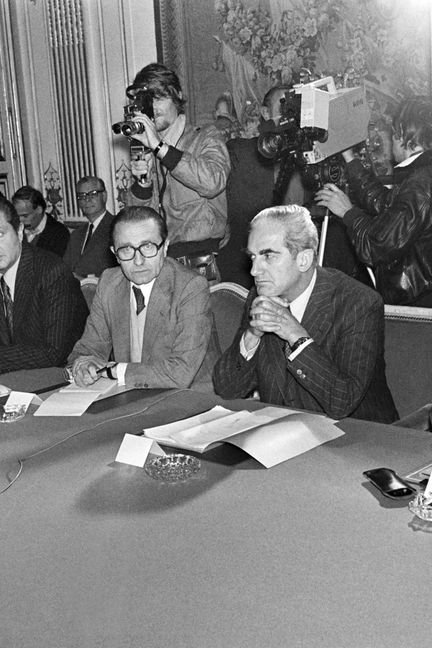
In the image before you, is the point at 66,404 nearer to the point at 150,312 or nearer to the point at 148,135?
the point at 150,312

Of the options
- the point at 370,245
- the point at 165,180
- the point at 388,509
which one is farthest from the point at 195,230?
the point at 388,509

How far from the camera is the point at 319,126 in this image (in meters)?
4.15

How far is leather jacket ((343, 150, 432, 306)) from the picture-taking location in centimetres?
420

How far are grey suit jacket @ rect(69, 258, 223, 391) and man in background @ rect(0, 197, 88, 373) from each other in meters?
0.25

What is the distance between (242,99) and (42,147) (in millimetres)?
2364

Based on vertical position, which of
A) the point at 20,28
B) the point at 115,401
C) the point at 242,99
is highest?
the point at 20,28

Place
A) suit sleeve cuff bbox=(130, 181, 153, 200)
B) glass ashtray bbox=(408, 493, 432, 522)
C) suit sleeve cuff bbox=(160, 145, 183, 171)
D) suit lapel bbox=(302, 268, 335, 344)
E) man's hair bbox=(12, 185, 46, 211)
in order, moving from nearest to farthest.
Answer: glass ashtray bbox=(408, 493, 432, 522) < suit lapel bbox=(302, 268, 335, 344) < suit sleeve cuff bbox=(160, 145, 183, 171) < suit sleeve cuff bbox=(130, 181, 153, 200) < man's hair bbox=(12, 185, 46, 211)

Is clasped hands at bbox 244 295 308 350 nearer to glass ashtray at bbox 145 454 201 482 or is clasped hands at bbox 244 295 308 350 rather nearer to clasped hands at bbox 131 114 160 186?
glass ashtray at bbox 145 454 201 482

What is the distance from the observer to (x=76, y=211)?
6.65 meters

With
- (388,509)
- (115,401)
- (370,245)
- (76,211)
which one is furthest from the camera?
(76,211)

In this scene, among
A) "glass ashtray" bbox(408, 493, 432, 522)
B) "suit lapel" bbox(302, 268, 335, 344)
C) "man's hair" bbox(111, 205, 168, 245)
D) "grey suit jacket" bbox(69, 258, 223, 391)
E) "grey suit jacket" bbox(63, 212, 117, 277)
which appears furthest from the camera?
"grey suit jacket" bbox(63, 212, 117, 277)

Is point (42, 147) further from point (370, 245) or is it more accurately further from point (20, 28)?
point (370, 245)

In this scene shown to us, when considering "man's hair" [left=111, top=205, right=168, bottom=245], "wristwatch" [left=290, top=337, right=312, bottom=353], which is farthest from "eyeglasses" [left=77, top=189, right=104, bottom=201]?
"wristwatch" [left=290, top=337, right=312, bottom=353]

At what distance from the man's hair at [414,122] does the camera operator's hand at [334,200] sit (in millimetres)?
418
